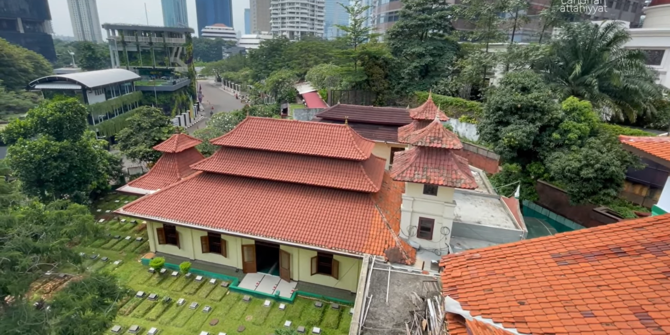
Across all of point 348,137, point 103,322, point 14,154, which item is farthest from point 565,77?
point 14,154

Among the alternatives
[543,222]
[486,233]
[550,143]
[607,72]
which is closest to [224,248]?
[486,233]

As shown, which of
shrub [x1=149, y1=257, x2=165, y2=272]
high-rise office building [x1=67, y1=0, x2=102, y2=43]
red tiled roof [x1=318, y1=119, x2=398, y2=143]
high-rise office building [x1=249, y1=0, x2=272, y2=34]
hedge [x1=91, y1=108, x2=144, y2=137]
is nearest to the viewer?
shrub [x1=149, y1=257, x2=165, y2=272]

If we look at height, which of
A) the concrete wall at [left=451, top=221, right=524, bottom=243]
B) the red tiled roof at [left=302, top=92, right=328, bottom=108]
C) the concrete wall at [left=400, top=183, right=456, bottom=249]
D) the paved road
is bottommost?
the paved road

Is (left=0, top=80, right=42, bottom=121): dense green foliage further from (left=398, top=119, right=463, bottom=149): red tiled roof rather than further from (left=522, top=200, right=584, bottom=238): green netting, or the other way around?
(left=522, top=200, right=584, bottom=238): green netting

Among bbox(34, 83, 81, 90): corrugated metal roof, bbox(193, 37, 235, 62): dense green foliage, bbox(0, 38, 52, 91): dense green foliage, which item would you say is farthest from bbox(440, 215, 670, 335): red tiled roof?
bbox(193, 37, 235, 62): dense green foliage

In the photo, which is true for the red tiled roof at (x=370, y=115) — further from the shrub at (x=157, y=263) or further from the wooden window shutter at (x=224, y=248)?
the shrub at (x=157, y=263)

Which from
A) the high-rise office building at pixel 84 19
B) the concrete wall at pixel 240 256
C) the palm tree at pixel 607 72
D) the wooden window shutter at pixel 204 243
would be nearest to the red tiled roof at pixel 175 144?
the concrete wall at pixel 240 256
